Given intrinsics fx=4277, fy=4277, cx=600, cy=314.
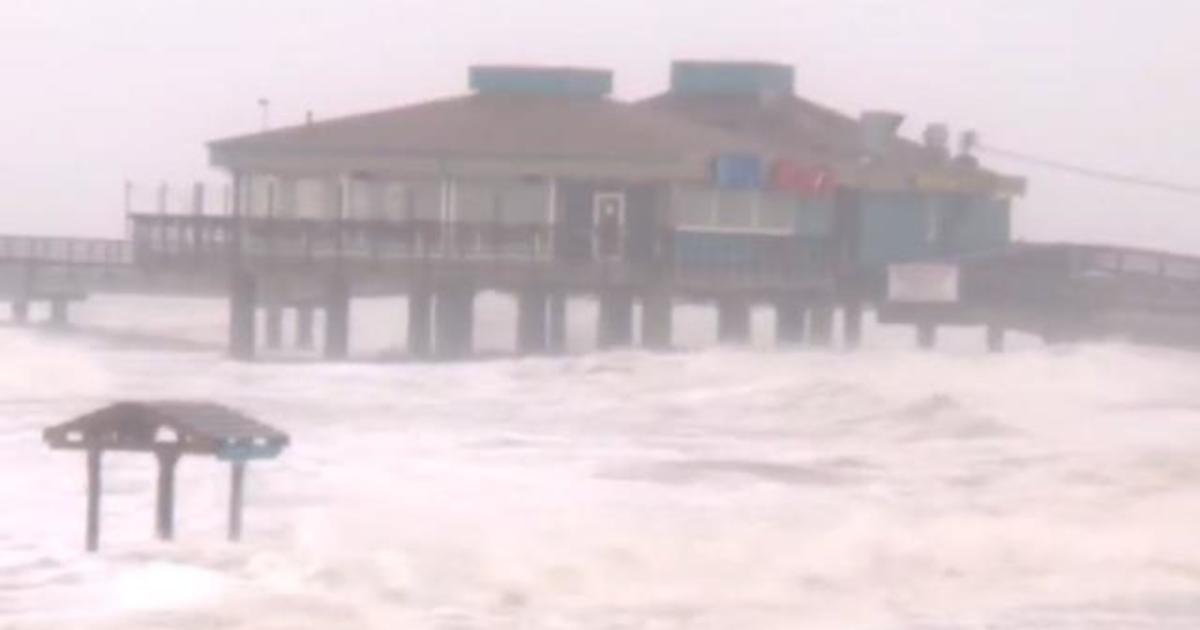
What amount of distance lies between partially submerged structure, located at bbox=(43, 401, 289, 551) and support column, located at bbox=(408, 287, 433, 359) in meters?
34.6

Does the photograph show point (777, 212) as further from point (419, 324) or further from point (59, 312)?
point (59, 312)

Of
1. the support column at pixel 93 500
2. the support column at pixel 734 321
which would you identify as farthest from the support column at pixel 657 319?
the support column at pixel 93 500

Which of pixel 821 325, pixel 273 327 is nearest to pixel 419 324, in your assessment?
pixel 821 325

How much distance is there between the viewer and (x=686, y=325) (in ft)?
264

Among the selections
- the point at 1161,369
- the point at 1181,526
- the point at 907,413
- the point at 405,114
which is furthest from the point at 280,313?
the point at 1181,526

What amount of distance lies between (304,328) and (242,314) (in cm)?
1113

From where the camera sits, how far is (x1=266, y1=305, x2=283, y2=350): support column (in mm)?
72312

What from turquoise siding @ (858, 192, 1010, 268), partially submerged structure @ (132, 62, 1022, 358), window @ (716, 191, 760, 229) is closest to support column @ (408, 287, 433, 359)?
partially submerged structure @ (132, 62, 1022, 358)

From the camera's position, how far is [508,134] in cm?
6334

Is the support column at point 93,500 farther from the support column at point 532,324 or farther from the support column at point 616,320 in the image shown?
the support column at point 532,324

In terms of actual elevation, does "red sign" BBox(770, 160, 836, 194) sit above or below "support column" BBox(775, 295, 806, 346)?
above

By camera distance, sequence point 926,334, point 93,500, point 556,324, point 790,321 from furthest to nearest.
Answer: point 790,321 → point 926,334 → point 556,324 → point 93,500

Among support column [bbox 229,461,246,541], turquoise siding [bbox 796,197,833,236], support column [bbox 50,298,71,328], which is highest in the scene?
turquoise siding [bbox 796,197,833,236]

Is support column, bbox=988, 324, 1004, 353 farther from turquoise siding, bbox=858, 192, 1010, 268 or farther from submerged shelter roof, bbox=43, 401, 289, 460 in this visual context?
submerged shelter roof, bbox=43, 401, 289, 460
